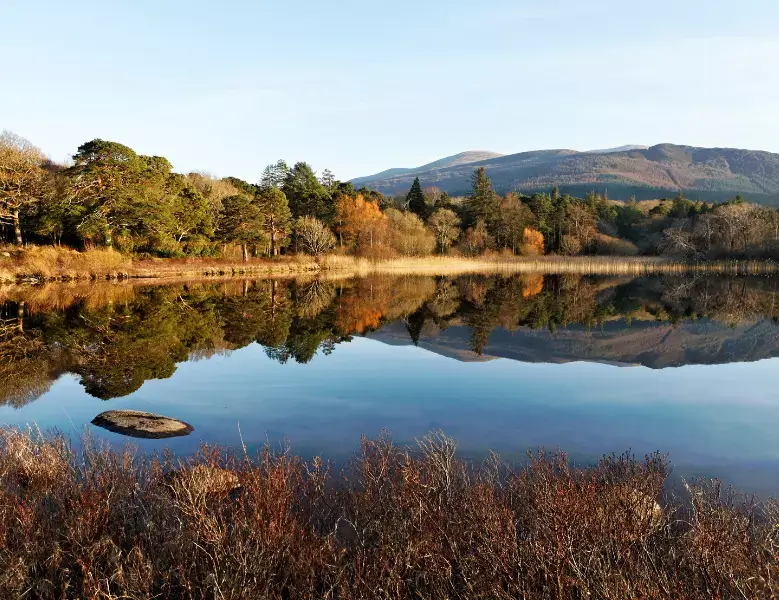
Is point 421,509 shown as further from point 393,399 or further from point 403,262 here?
point 403,262

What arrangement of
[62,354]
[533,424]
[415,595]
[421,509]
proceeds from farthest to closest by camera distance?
[62,354] < [533,424] < [421,509] < [415,595]

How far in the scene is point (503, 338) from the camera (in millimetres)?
20562

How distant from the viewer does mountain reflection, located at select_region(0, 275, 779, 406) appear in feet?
52.2

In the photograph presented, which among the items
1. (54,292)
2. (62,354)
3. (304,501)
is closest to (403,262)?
(54,292)

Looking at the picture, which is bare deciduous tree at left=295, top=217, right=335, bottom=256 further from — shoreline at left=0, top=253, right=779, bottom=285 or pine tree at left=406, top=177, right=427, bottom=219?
pine tree at left=406, top=177, right=427, bottom=219

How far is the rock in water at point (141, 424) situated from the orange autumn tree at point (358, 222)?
52.3 m

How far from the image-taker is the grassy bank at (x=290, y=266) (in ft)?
128

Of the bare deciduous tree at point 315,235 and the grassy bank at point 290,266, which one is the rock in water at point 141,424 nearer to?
the grassy bank at point 290,266

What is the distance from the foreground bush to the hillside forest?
41.9m

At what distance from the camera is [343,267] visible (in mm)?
59562

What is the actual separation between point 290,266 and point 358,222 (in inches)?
520

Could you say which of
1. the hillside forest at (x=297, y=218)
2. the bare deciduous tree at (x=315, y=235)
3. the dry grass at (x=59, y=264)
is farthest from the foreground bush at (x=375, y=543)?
the bare deciduous tree at (x=315, y=235)

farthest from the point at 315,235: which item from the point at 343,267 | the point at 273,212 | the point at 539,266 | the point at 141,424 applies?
the point at 141,424

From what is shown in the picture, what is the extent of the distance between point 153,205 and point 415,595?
4471 cm
